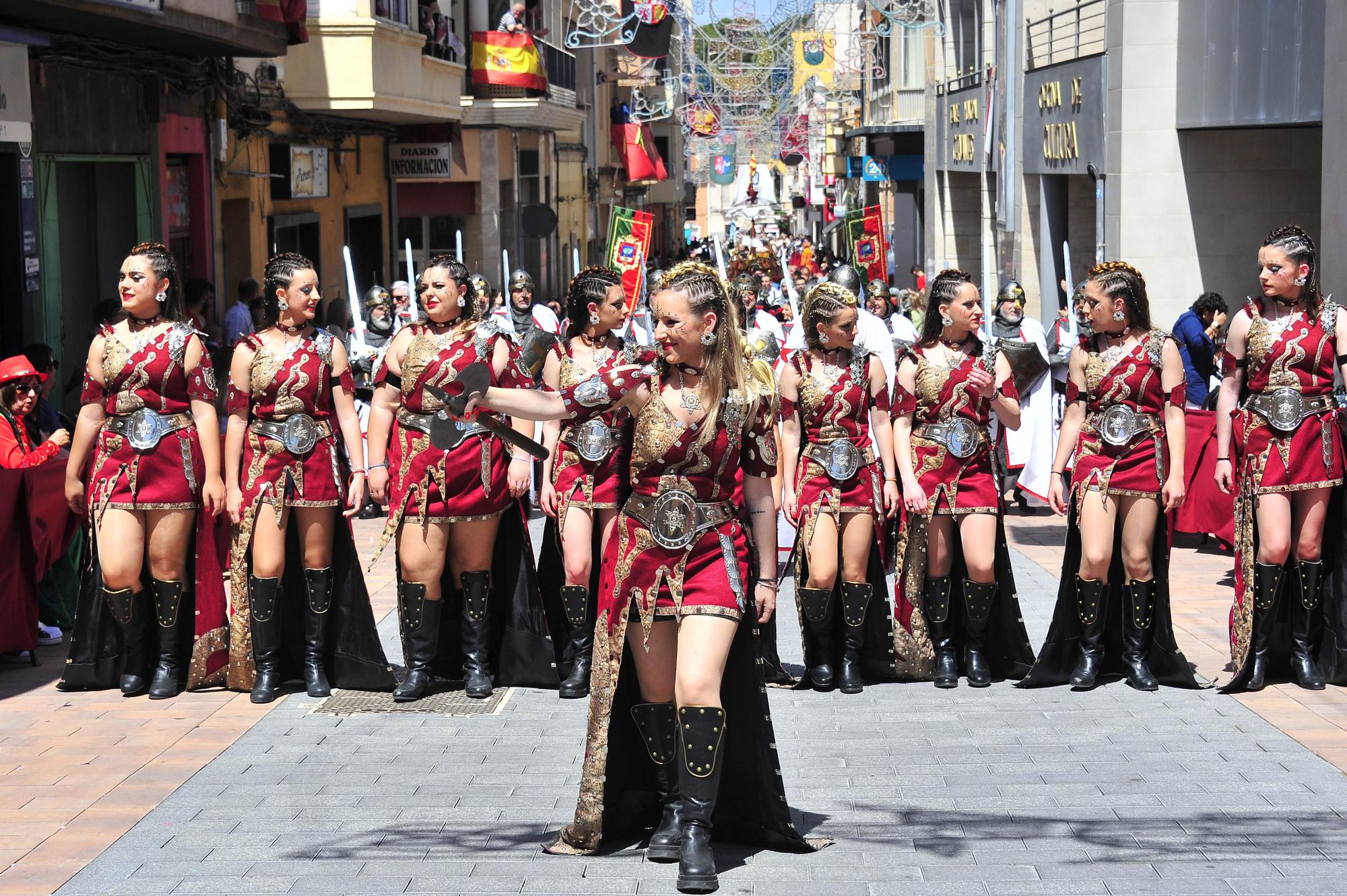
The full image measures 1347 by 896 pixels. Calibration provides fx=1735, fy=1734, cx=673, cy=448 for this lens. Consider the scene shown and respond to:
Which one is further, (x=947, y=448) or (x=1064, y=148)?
(x=1064, y=148)

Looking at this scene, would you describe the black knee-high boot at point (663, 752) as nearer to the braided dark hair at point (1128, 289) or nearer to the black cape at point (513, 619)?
the black cape at point (513, 619)

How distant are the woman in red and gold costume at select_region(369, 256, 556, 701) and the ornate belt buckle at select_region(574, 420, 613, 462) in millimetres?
283

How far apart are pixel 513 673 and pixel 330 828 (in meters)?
2.25

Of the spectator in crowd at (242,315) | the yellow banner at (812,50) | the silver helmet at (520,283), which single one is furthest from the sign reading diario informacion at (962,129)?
the spectator in crowd at (242,315)

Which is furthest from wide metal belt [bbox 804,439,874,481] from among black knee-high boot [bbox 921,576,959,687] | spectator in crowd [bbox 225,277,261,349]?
spectator in crowd [bbox 225,277,261,349]

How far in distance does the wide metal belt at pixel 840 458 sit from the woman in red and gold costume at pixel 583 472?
2.95 ft

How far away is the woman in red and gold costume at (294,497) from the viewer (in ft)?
23.8

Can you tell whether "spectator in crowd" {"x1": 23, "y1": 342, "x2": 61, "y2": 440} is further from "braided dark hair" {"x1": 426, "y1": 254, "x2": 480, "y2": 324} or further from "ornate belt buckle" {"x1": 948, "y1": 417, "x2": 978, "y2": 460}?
"ornate belt buckle" {"x1": 948, "y1": 417, "x2": 978, "y2": 460}

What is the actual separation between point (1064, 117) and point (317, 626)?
14128 mm

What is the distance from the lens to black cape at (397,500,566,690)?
305 inches

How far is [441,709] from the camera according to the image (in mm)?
7312

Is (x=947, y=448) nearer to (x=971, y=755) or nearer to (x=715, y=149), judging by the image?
(x=971, y=755)

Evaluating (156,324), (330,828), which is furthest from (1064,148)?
(330,828)

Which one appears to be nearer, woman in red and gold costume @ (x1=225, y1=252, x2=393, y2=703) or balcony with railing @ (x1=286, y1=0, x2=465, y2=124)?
woman in red and gold costume @ (x1=225, y1=252, x2=393, y2=703)
